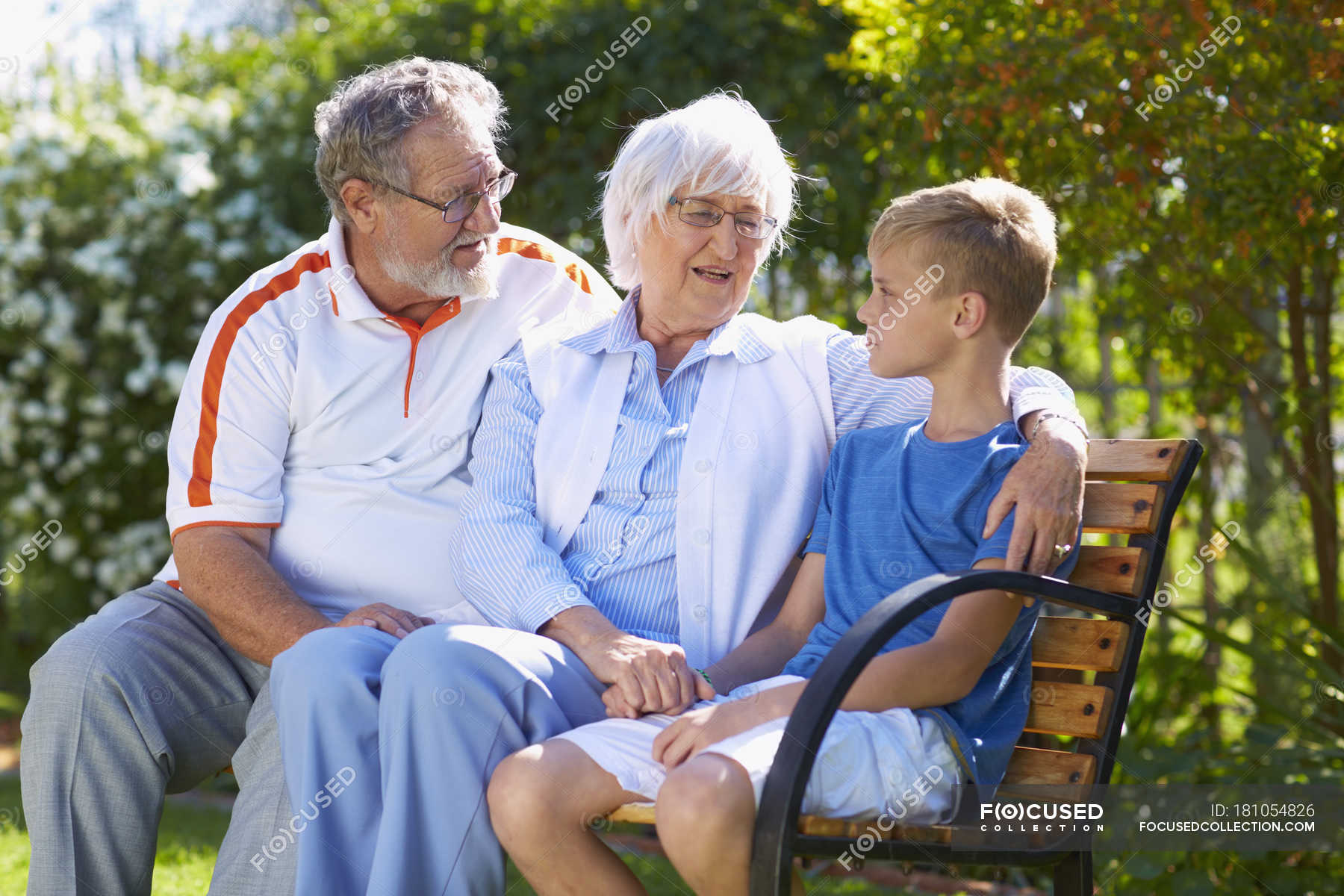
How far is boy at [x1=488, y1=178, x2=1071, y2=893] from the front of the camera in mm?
1728

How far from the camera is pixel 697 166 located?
237 cm

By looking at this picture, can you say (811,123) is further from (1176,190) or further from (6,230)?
(6,230)

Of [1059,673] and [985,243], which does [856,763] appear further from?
[985,243]

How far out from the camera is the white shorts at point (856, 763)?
1.72 meters

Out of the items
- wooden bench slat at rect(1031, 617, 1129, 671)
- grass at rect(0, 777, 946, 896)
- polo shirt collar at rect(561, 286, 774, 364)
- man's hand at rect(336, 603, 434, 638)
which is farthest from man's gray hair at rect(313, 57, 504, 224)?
grass at rect(0, 777, 946, 896)

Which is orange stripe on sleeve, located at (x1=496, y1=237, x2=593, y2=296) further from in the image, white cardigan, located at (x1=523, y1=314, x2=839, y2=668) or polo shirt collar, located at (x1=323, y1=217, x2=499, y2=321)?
white cardigan, located at (x1=523, y1=314, x2=839, y2=668)

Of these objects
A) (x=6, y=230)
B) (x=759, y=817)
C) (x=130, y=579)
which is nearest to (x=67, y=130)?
(x=6, y=230)

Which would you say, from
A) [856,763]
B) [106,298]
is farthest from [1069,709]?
[106,298]

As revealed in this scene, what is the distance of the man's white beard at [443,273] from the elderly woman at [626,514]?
0.16 meters

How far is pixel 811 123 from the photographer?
413cm

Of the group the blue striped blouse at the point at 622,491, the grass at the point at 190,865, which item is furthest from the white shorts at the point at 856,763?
the grass at the point at 190,865

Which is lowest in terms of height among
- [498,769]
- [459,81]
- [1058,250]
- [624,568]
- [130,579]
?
[130,579]

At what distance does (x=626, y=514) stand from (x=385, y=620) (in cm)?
48

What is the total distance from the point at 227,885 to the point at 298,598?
54 centimetres
